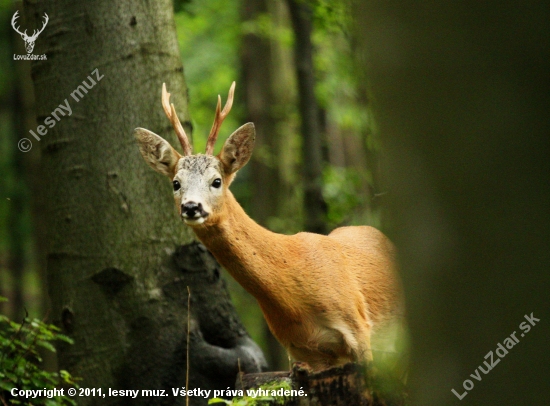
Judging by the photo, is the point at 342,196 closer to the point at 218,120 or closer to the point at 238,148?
the point at 238,148

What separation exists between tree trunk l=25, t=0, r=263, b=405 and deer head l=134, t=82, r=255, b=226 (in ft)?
1.43

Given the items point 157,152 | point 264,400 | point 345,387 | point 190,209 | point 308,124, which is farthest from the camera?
point 308,124

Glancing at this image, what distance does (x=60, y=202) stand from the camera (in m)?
6.50

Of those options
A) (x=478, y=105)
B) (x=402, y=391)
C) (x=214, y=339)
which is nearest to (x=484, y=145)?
(x=478, y=105)

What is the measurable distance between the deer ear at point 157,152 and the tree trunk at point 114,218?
1.33 feet

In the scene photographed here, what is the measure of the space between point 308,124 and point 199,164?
5.77 metres

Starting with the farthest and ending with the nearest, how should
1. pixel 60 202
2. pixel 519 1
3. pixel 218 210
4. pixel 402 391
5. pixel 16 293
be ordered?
pixel 16 293 → pixel 60 202 → pixel 218 210 → pixel 402 391 → pixel 519 1

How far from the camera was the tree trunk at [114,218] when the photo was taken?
6277mm

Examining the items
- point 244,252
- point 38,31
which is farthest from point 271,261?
point 38,31

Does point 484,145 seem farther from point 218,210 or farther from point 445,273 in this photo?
point 218,210

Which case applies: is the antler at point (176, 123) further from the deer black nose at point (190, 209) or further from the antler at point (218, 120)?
the deer black nose at point (190, 209)

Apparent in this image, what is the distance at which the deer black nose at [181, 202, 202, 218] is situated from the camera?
5.43 m

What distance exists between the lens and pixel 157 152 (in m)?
Answer: 6.16

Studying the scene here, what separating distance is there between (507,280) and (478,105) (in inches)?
16.7
